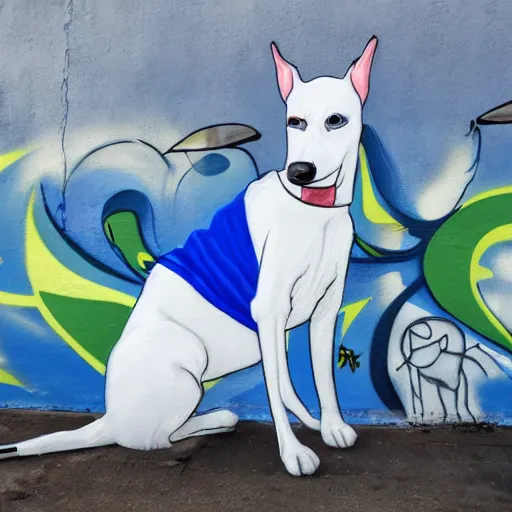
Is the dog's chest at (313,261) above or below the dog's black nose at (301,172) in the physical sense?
below

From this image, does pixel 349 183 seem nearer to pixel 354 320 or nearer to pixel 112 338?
pixel 354 320

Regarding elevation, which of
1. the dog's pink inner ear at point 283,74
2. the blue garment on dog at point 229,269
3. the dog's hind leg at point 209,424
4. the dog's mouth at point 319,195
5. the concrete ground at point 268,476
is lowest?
the concrete ground at point 268,476

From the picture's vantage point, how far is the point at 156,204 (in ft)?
13.7

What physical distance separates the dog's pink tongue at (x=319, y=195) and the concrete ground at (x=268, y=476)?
5.26 ft

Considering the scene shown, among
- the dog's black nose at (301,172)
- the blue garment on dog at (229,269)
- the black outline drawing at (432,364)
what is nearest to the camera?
the dog's black nose at (301,172)

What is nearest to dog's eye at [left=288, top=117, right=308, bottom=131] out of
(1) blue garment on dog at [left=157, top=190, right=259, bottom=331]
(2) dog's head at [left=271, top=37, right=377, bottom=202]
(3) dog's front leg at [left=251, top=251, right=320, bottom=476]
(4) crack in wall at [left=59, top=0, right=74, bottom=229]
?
(2) dog's head at [left=271, top=37, right=377, bottom=202]

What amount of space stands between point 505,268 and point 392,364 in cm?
103

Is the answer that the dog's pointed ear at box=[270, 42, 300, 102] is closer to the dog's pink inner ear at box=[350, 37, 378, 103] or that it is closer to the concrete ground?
the dog's pink inner ear at box=[350, 37, 378, 103]

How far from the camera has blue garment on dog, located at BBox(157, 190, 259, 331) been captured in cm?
389

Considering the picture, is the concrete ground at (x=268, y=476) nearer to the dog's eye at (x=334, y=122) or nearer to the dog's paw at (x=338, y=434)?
the dog's paw at (x=338, y=434)

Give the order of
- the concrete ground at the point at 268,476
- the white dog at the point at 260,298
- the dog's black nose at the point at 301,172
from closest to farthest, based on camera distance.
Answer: the concrete ground at the point at 268,476 < the dog's black nose at the point at 301,172 < the white dog at the point at 260,298

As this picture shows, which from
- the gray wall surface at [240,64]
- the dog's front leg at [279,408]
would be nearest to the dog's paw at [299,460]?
the dog's front leg at [279,408]

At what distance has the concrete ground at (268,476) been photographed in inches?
127

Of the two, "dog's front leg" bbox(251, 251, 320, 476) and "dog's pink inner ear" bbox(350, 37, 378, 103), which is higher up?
"dog's pink inner ear" bbox(350, 37, 378, 103)
